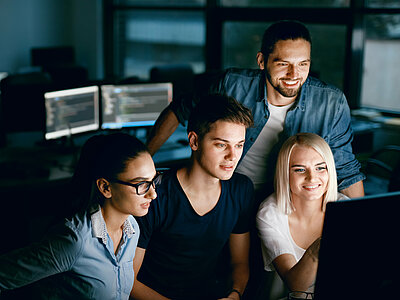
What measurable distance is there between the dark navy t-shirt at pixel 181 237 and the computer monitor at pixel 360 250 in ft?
2.76

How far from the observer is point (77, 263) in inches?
59.4

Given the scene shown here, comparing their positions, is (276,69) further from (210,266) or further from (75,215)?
(75,215)

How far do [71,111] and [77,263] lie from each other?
197cm

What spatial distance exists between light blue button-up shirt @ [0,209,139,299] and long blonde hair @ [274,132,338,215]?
0.57 meters

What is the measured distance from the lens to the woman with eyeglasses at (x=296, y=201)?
184 centimetres

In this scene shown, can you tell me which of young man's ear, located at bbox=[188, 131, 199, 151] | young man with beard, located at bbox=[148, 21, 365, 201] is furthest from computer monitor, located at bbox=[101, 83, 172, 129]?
young man's ear, located at bbox=[188, 131, 199, 151]

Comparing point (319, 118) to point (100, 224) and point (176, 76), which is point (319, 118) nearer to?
point (100, 224)

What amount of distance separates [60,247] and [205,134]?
0.65m

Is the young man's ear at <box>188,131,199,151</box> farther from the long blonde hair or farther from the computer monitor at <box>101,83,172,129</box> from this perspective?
the computer monitor at <box>101,83,172,129</box>

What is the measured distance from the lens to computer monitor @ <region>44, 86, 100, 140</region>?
3207mm

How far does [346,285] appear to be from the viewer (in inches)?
41.3

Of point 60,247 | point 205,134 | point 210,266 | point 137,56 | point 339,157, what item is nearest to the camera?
point 60,247

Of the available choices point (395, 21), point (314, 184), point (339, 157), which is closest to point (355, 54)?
point (395, 21)

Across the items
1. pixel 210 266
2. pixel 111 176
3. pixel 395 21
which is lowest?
pixel 210 266
